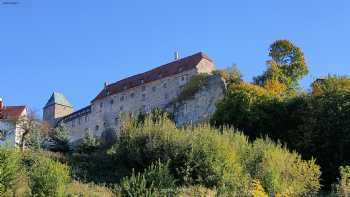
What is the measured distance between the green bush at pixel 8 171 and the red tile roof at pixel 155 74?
4385 centimetres

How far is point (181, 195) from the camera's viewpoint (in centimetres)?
2061

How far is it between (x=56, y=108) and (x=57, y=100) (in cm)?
170

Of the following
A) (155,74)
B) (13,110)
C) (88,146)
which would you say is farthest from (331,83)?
(13,110)

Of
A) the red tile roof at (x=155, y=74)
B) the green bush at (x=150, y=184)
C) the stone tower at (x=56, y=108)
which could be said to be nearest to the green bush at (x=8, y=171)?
the green bush at (x=150, y=184)

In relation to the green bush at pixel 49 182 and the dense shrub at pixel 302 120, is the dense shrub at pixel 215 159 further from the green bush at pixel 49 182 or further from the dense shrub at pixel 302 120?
the dense shrub at pixel 302 120

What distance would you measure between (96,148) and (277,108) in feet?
40.7

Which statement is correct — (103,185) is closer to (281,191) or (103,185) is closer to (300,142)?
(281,191)

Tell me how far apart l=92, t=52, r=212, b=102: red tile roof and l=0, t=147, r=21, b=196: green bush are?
43.8m

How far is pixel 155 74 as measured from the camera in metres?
71.9

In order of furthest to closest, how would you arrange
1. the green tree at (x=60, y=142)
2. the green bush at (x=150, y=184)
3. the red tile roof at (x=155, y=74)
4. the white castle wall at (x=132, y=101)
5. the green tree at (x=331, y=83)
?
the red tile roof at (x=155, y=74)
the white castle wall at (x=132, y=101)
the green tree at (x=60, y=142)
the green tree at (x=331, y=83)
the green bush at (x=150, y=184)

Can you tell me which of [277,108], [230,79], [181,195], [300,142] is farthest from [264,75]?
[181,195]

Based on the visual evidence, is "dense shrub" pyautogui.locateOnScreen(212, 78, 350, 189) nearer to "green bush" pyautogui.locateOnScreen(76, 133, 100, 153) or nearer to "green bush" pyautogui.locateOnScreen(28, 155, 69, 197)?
"green bush" pyautogui.locateOnScreen(76, 133, 100, 153)

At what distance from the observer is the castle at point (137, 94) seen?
6612cm

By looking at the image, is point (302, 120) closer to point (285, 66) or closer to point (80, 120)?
point (285, 66)
